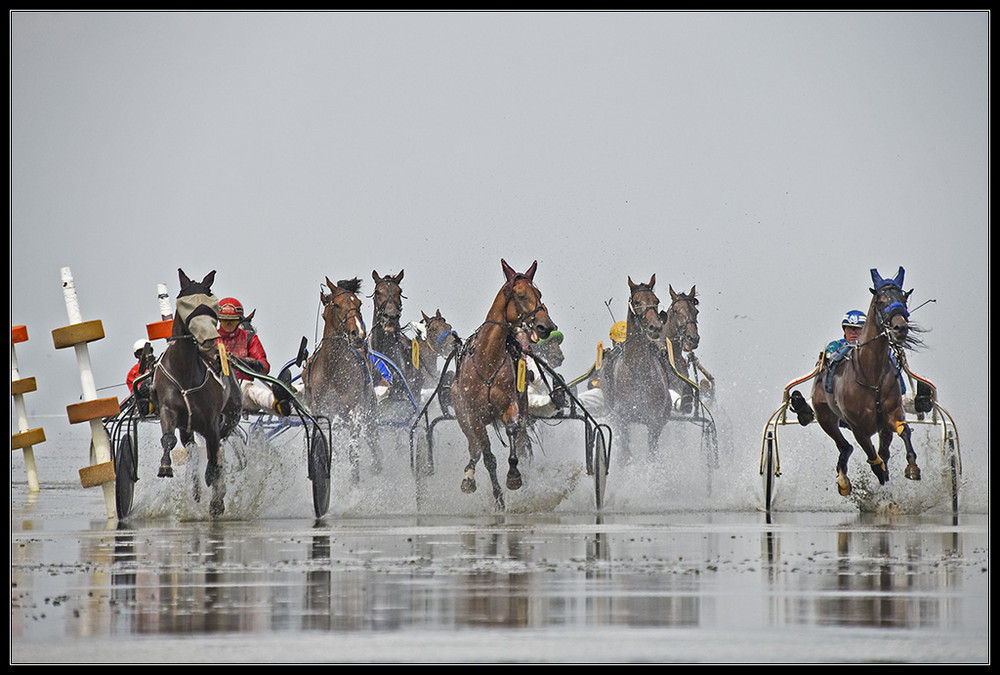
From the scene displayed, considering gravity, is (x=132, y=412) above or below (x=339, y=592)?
above

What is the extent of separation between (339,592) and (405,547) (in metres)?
3.28

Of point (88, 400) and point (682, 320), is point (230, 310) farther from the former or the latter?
point (682, 320)

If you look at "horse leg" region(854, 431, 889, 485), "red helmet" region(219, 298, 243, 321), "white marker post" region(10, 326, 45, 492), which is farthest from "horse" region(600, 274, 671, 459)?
"white marker post" region(10, 326, 45, 492)

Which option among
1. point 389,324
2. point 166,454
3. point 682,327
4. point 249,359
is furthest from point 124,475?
point 682,327

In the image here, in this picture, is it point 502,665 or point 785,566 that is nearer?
point 502,665

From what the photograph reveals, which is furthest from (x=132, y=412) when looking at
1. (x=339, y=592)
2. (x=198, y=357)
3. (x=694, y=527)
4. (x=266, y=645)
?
(x=266, y=645)

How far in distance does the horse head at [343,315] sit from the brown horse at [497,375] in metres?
2.28

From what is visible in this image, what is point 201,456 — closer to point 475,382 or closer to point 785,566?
point 475,382

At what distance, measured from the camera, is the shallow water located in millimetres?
8562

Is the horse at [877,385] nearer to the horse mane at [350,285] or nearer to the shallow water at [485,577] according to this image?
the shallow water at [485,577]

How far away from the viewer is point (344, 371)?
20609 mm

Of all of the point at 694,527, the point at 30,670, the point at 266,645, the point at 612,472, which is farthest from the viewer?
the point at 612,472

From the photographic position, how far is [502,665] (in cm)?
791

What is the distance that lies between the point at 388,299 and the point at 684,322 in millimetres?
4848
